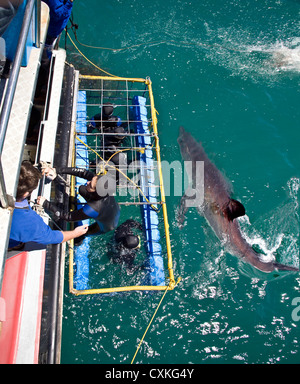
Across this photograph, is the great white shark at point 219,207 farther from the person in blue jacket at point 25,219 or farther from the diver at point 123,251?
the person in blue jacket at point 25,219

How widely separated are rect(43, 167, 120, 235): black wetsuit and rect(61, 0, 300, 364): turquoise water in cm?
158

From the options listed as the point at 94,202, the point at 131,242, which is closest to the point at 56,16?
the point at 94,202

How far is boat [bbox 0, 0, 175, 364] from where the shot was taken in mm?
3195

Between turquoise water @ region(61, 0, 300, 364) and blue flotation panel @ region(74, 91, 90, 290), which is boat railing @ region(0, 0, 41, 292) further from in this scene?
turquoise water @ region(61, 0, 300, 364)

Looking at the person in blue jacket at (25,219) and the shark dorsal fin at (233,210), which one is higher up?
the shark dorsal fin at (233,210)

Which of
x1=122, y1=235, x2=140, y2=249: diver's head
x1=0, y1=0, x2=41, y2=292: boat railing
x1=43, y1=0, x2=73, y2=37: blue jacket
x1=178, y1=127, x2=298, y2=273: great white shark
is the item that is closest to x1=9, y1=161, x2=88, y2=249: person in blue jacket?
x1=0, y1=0, x2=41, y2=292: boat railing

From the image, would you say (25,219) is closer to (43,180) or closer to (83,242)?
(43,180)

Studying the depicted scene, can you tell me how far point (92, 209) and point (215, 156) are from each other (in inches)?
159

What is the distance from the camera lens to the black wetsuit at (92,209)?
15.1ft

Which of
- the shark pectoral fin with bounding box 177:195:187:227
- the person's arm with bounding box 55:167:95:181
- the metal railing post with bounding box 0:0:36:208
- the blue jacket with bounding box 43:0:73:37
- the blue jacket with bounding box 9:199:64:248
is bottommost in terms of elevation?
the blue jacket with bounding box 9:199:64:248

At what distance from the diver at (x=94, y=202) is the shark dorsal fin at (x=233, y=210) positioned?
256 centimetres

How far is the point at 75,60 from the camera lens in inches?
324

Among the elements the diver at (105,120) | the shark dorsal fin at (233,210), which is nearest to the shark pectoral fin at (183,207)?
the shark dorsal fin at (233,210)
